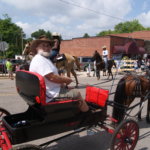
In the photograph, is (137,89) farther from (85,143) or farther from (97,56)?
(97,56)

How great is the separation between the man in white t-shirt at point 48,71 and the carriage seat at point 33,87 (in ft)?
0.55

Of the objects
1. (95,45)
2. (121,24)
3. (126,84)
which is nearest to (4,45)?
(126,84)

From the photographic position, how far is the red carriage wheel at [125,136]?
136 inches


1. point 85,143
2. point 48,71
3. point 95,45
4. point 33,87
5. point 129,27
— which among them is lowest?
point 85,143

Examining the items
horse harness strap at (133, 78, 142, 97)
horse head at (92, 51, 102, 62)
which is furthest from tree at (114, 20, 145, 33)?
horse harness strap at (133, 78, 142, 97)

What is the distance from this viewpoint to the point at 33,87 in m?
2.96

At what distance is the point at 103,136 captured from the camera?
176 inches

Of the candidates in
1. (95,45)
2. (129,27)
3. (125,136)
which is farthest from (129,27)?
(125,136)

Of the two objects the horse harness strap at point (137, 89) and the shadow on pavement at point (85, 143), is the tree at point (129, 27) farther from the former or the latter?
the shadow on pavement at point (85, 143)

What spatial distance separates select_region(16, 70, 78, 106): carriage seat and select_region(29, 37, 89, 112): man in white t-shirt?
167mm

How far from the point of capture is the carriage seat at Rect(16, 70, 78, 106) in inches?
112

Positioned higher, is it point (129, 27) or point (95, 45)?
point (129, 27)

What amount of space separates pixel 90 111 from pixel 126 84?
1.37 m

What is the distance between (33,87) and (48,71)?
0.33 m
